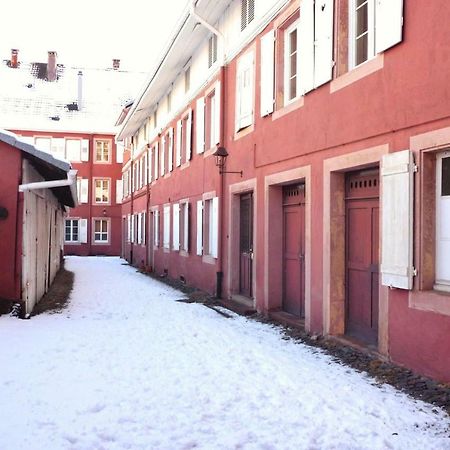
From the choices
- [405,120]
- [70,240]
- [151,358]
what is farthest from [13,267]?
[70,240]

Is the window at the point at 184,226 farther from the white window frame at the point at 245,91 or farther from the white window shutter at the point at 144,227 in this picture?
the white window shutter at the point at 144,227

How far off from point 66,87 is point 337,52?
112ft

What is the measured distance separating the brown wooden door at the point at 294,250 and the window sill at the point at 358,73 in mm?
1933

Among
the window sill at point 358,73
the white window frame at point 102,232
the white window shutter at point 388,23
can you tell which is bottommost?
the white window frame at point 102,232

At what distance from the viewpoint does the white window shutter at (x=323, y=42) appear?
6.97m

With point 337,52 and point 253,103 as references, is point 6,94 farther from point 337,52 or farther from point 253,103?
point 337,52

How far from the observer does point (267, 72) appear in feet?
29.6

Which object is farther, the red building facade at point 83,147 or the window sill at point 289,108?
the red building facade at point 83,147

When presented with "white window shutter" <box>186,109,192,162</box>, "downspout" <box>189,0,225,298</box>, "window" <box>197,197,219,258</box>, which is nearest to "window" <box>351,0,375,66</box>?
"downspout" <box>189,0,225,298</box>

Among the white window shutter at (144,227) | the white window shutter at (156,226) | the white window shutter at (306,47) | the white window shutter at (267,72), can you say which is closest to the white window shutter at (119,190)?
the white window shutter at (144,227)

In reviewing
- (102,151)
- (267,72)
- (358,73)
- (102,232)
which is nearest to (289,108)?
(267,72)

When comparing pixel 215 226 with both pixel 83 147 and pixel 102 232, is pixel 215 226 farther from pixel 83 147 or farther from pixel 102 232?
pixel 83 147

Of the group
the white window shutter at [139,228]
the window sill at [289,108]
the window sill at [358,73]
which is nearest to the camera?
the window sill at [358,73]

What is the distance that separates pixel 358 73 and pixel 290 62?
242 cm
